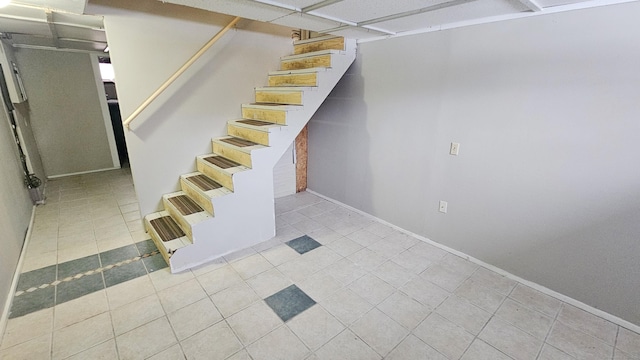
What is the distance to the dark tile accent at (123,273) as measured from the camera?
229 centimetres

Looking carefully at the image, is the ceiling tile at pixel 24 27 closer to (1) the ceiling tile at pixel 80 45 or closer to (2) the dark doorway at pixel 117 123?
(1) the ceiling tile at pixel 80 45

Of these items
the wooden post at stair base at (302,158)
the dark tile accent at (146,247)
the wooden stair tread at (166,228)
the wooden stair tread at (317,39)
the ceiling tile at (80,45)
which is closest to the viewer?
the wooden stair tread at (166,228)

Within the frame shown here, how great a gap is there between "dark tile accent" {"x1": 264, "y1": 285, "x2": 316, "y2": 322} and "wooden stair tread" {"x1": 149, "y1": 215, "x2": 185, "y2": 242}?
3.78ft

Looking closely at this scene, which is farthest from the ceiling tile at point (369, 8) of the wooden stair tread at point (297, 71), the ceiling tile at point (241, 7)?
the wooden stair tread at point (297, 71)

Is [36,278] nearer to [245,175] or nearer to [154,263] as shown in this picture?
[154,263]

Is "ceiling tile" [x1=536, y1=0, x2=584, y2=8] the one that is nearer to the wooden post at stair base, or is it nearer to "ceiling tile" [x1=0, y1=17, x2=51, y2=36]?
the wooden post at stair base

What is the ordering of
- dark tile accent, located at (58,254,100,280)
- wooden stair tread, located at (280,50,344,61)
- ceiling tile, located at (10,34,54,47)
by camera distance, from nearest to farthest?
dark tile accent, located at (58,254,100,280), wooden stair tread, located at (280,50,344,61), ceiling tile, located at (10,34,54,47)

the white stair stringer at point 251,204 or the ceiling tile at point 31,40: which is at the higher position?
the ceiling tile at point 31,40

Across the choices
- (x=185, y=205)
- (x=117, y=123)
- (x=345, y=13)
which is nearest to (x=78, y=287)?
(x=185, y=205)

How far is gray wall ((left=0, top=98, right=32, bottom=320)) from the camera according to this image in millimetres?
2127

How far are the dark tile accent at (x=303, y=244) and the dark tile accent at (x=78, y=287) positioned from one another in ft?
5.30

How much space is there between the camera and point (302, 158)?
4352 millimetres

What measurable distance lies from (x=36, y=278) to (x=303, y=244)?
7.42 ft

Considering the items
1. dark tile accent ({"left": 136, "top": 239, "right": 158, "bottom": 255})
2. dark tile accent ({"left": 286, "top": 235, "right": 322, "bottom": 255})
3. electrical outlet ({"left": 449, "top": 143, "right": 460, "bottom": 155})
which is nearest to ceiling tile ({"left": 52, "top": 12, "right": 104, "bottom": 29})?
dark tile accent ({"left": 136, "top": 239, "right": 158, "bottom": 255})
